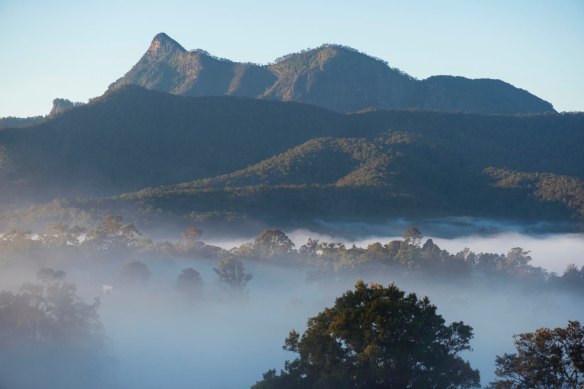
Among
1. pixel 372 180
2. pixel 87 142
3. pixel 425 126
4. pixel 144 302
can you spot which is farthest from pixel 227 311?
pixel 425 126

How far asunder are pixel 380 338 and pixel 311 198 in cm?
7743

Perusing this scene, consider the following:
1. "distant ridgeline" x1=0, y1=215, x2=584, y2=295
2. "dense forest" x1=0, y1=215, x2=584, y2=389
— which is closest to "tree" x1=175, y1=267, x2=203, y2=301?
"dense forest" x1=0, y1=215, x2=584, y2=389

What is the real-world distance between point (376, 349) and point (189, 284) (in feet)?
110

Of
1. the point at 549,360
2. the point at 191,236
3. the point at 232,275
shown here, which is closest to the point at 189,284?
the point at 232,275

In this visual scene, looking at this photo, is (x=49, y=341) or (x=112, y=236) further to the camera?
(x=112, y=236)

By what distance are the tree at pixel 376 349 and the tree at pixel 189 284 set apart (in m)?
29.9

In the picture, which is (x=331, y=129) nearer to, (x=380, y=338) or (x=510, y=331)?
(x=510, y=331)

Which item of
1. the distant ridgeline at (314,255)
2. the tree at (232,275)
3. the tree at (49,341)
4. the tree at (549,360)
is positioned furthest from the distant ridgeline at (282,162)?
the tree at (549,360)

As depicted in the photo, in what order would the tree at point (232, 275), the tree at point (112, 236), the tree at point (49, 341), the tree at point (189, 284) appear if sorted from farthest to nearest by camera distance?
the tree at point (112, 236) < the tree at point (232, 275) < the tree at point (189, 284) < the tree at point (49, 341)

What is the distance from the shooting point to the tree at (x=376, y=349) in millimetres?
32594

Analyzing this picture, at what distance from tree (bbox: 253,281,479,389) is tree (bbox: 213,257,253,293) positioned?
32967 millimetres

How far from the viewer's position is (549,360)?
3123 cm

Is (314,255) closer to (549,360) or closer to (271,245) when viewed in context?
(271,245)

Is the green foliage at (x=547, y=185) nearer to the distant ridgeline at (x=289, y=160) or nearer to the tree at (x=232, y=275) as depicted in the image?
the distant ridgeline at (x=289, y=160)
